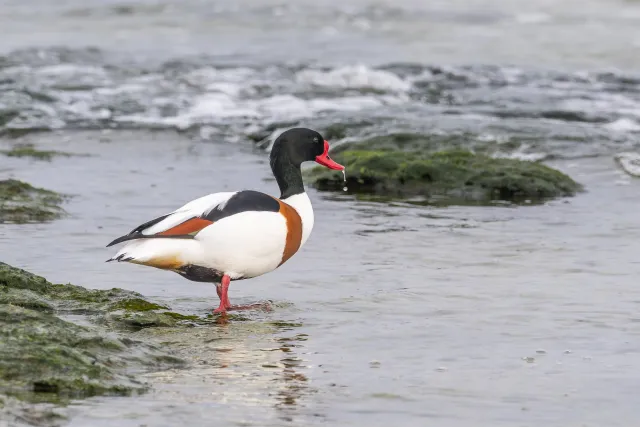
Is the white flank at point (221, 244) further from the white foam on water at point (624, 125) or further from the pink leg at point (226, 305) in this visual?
the white foam on water at point (624, 125)

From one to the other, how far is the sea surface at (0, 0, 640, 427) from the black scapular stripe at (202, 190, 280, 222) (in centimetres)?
68

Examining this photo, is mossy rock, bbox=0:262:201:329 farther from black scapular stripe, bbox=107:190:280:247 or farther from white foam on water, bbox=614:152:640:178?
white foam on water, bbox=614:152:640:178

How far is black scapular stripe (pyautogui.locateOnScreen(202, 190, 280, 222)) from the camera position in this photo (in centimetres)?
732

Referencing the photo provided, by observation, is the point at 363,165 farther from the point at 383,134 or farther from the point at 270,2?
the point at 270,2

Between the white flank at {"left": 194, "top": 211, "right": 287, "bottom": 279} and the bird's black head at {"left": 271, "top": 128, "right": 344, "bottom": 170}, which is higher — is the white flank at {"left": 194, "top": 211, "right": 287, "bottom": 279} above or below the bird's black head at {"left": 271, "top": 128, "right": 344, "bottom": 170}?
below

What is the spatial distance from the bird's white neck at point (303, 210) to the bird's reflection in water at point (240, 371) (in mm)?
752

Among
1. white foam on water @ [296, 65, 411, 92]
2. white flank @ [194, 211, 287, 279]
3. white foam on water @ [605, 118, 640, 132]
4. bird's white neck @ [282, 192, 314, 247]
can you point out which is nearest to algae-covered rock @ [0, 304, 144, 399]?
white flank @ [194, 211, 287, 279]

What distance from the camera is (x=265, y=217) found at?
7.40 metres

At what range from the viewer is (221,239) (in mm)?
7309

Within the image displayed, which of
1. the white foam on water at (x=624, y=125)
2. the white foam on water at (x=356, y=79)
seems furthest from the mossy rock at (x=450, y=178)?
the white foam on water at (x=356, y=79)

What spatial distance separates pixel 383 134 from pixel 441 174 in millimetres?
2455

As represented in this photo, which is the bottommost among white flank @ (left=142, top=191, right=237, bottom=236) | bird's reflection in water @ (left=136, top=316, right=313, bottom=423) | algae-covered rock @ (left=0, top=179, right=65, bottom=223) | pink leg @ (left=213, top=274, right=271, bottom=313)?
bird's reflection in water @ (left=136, top=316, right=313, bottom=423)

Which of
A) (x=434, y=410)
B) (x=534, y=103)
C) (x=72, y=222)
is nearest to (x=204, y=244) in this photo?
(x=434, y=410)

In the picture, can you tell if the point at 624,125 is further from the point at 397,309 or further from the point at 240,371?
the point at 240,371
